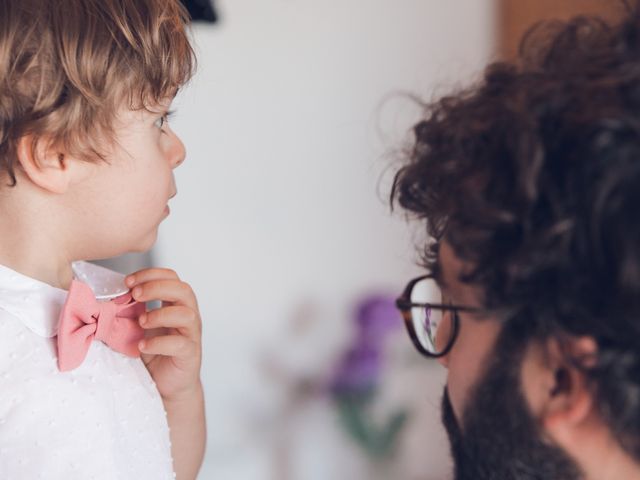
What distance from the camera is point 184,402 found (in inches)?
40.8

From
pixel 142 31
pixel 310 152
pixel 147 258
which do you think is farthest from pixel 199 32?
pixel 142 31

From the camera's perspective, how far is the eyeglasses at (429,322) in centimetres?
81

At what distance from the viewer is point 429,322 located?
35.5 inches

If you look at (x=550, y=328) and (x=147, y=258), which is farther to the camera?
(x=147, y=258)

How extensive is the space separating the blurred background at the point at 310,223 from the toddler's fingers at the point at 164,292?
21.6 inches

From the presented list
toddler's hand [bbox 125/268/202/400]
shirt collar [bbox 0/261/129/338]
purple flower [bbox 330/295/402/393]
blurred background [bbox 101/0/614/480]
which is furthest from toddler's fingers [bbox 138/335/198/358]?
purple flower [bbox 330/295/402/393]

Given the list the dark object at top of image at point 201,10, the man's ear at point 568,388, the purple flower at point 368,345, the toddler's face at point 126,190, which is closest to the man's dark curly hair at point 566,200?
the man's ear at point 568,388

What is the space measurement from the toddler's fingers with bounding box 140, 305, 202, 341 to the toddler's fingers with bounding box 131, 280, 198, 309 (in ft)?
0.04

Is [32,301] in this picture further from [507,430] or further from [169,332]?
[507,430]

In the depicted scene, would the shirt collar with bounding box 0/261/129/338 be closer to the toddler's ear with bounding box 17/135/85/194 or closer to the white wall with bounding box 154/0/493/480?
the toddler's ear with bounding box 17/135/85/194

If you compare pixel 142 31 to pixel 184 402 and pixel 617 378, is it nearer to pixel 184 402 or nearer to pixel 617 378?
pixel 184 402

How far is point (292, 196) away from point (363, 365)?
0.41 m

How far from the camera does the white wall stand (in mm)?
1573

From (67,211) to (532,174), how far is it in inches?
21.3
